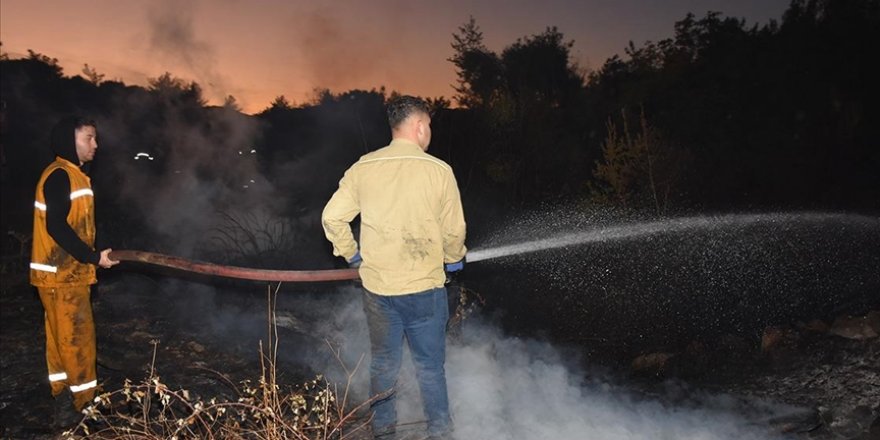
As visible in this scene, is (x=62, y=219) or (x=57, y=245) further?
(x=57, y=245)

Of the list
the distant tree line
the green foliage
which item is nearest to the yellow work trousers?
the distant tree line

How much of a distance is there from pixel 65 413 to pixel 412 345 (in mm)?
2582

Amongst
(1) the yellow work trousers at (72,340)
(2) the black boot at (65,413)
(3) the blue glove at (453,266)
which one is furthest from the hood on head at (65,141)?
(3) the blue glove at (453,266)

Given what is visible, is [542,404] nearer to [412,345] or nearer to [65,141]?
[412,345]

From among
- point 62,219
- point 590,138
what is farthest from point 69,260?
point 590,138

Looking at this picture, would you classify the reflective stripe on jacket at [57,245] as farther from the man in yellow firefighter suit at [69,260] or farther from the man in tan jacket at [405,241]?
the man in tan jacket at [405,241]

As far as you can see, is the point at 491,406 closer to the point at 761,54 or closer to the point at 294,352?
the point at 294,352

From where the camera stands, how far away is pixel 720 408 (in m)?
4.12

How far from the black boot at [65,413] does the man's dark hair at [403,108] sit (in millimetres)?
2964

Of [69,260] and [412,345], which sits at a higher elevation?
[69,260]

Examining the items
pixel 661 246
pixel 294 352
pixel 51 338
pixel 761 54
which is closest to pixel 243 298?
pixel 294 352

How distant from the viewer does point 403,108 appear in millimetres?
2873

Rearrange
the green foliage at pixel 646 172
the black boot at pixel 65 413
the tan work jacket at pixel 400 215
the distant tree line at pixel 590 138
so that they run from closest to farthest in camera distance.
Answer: the tan work jacket at pixel 400 215, the black boot at pixel 65 413, the green foliage at pixel 646 172, the distant tree line at pixel 590 138

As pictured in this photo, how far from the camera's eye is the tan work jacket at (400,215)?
2.79m
